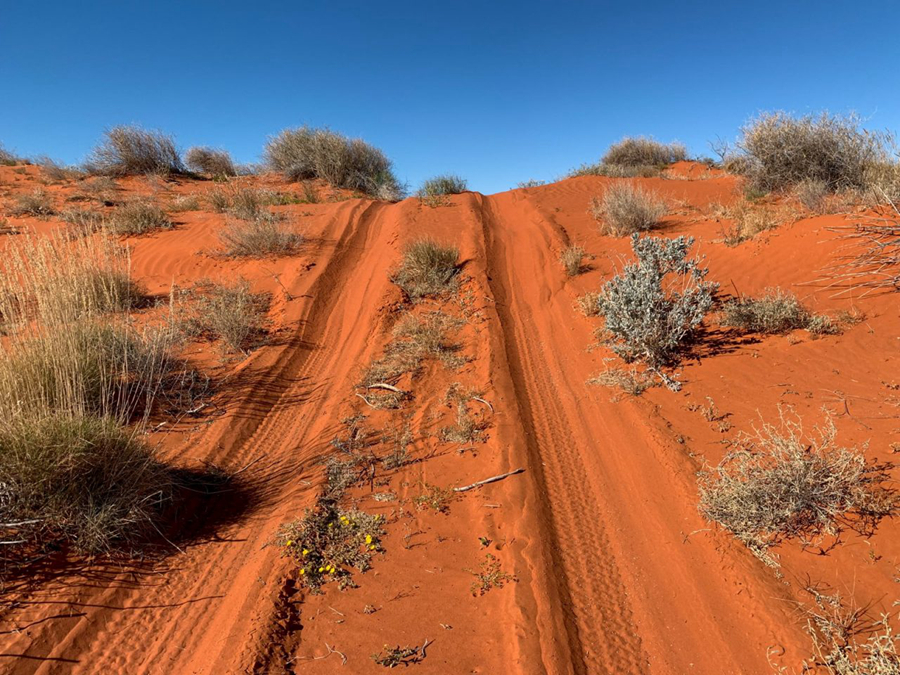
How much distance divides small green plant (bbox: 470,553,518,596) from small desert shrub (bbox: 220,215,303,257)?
7.51 meters

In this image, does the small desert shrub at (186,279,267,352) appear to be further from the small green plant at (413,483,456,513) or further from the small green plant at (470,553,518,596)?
the small green plant at (470,553,518,596)

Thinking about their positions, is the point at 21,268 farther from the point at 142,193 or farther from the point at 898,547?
the point at 142,193

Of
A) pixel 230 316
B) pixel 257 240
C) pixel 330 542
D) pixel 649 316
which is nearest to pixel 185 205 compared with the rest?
pixel 257 240

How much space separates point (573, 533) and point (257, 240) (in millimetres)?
7913

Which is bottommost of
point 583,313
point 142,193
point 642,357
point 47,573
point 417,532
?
point 417,532

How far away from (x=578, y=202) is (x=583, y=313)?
7002 mm

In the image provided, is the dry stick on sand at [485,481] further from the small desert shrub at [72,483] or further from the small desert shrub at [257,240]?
the small desert shrub at [257,240]

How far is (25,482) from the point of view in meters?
2.75

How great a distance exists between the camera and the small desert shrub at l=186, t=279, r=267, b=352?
605 centimetres

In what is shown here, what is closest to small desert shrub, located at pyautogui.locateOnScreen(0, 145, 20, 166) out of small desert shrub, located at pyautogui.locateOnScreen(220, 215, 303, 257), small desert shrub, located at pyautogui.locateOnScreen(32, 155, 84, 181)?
small desert shrub, located at pyautogui.locateOnScreen(32, 155, 84, 181)

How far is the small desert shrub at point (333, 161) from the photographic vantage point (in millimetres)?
16547

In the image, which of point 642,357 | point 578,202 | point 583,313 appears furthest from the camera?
point 578,202

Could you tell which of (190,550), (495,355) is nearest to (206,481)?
(190,550)

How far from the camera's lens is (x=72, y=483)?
9.47ft
